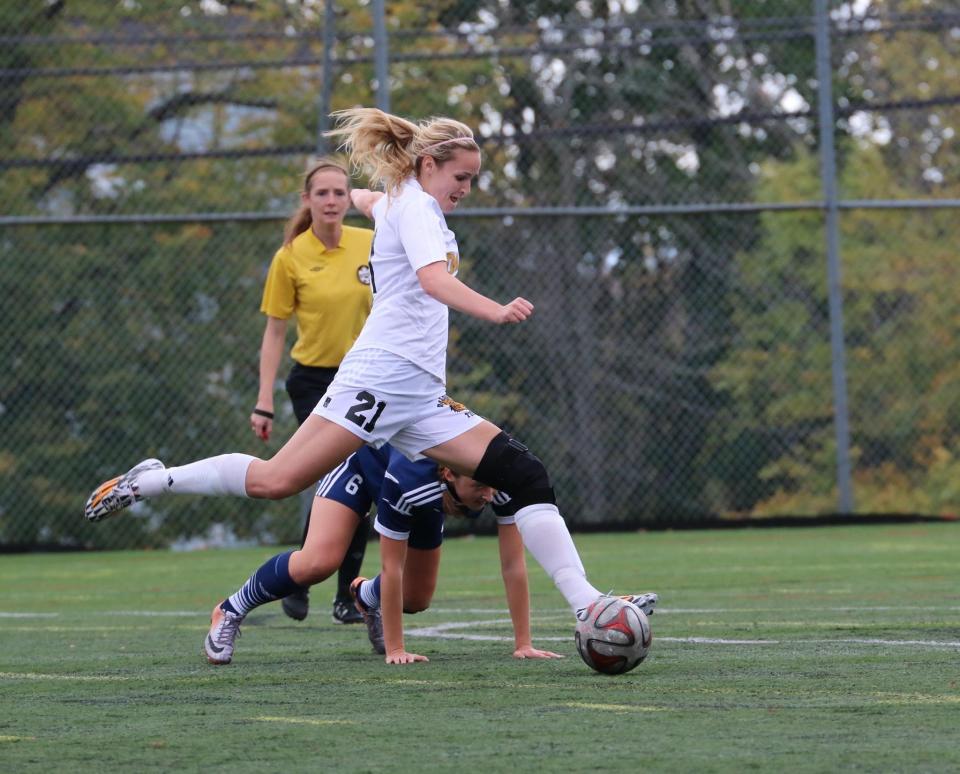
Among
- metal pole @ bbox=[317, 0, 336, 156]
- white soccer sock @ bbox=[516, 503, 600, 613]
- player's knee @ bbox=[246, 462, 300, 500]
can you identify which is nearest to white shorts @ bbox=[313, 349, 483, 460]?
player's knee @ bbox=[246, 462, 300, 500]

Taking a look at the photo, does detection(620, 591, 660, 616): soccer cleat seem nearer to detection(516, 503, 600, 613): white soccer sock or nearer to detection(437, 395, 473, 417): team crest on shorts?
detection(516, 503, 600, 613): white soccer sock

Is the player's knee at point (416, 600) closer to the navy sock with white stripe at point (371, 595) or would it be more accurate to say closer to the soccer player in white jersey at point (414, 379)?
the navy sock with white stripe at point (371, 595)

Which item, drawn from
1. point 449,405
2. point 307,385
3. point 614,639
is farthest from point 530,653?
point 307,385

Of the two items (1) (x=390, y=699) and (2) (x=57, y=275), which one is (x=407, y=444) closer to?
(1) (x=390, y=699)

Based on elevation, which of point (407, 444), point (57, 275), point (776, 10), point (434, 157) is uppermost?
point (776, 10)

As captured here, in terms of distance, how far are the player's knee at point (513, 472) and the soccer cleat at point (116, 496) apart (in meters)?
1.27

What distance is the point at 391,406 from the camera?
5.20 m

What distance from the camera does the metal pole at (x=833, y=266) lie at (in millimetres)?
14062

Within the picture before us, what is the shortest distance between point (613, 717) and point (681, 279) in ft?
35.7

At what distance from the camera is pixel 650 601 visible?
5078mm

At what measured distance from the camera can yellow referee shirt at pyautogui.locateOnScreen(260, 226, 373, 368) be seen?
7.11 m

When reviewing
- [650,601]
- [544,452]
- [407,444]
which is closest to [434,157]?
[407,444]

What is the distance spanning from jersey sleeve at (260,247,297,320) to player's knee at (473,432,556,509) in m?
2.24

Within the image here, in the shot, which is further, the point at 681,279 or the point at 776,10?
the point at 776,10
